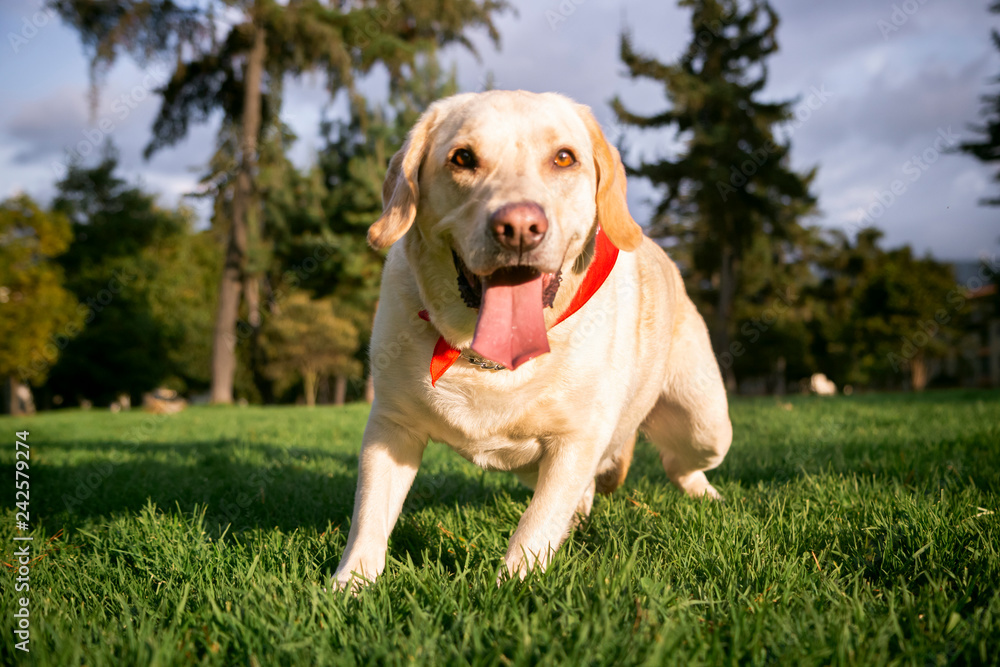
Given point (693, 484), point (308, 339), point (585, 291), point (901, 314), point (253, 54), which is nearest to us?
point (585, 291)

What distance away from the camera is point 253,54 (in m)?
21.5

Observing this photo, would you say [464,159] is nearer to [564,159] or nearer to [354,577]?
[564,159]

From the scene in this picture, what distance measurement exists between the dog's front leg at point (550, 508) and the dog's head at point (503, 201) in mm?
512

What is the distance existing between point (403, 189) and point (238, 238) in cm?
2149

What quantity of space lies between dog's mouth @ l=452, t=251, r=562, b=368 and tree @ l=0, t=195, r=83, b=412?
2838cm

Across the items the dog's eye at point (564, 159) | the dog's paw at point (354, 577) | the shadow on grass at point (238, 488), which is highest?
the dog's eye at point (564, 159)

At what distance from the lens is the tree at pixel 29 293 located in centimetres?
2406

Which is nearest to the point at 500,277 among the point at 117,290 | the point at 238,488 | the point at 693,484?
the point at 693,484

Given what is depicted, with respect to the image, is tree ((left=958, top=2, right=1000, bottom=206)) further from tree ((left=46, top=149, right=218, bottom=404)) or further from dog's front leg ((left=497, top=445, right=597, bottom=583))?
tree ((left=46, top=149, right=218, bottom=404))

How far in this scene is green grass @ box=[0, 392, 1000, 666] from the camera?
Result: 1563 millimetres

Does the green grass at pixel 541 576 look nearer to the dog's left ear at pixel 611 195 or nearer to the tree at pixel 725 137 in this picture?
the dog's left ear at pixel 611 195

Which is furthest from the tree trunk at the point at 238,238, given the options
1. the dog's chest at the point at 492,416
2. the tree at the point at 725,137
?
the dog's chest at the point at 492,416

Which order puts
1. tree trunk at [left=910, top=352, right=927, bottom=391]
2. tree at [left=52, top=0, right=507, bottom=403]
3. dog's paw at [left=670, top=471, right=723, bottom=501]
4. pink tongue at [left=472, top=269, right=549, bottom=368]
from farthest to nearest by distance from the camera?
tree trunk at [left=910, top=352, right=927, bottom=391] < tree at [left=52, top=0, right=507, bottom=403] < dog's paw at [left=670, top=471, right=723, bottom=501] < pink tongue at [left=472, top=269, right=549, bottom=368]

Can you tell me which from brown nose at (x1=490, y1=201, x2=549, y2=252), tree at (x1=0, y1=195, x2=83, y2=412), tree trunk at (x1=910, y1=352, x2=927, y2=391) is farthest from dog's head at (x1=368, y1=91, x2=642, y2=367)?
tree trunk at (x1=910, y1=352, x2=927, y2=391)
